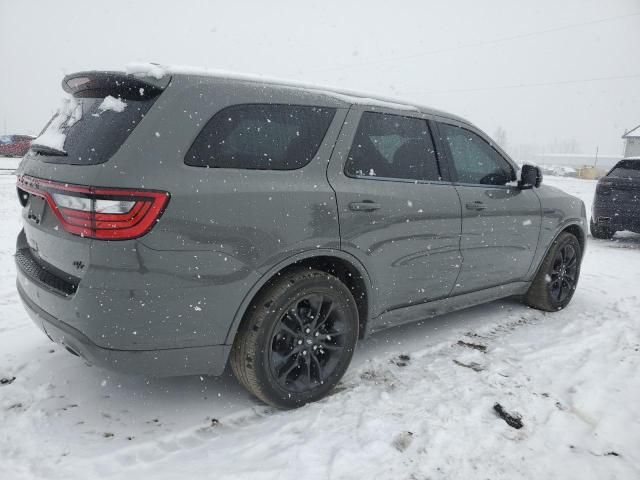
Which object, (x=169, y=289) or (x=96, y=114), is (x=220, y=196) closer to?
(x=169, y=289)

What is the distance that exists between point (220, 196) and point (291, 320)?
2.60ft

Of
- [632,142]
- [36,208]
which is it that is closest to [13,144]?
[36,208]

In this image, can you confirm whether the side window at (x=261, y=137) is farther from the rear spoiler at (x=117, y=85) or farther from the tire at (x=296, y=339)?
the tire at (x=296, y=339)

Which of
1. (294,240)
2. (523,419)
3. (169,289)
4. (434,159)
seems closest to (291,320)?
(294,240)

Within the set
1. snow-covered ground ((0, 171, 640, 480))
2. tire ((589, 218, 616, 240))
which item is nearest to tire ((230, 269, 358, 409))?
snow-covered ground ((0, 171, 640, 480))

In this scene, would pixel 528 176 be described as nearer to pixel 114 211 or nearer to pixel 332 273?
pixel 332 273

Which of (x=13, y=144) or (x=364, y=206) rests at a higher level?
(x=13, y=144)

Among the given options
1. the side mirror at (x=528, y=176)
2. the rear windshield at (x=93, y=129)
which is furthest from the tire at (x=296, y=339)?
the side mirror at (x=528, y=176)

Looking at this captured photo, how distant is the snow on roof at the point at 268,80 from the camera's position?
87.0 inches

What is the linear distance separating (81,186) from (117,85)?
567 millimetres

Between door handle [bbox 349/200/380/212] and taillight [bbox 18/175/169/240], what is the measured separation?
1.05 meters

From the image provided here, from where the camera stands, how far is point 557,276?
4.54 meters

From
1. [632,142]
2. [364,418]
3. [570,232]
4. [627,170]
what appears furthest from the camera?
[632,142]

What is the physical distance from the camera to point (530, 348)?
141 inches
